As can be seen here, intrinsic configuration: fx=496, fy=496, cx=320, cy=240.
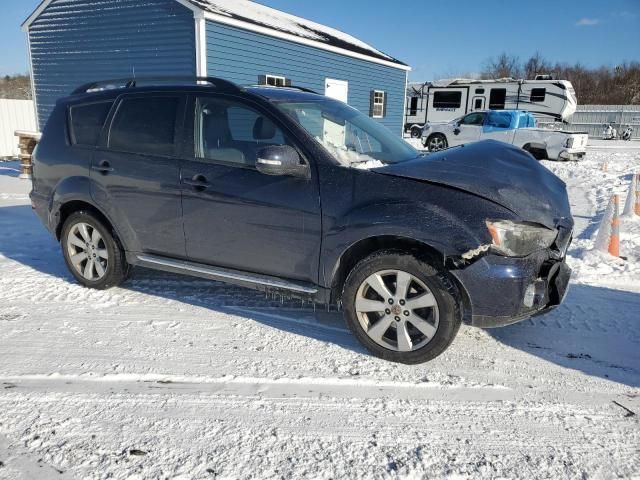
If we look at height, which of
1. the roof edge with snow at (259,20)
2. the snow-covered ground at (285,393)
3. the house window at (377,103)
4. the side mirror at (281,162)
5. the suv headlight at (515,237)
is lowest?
the snow-covered ground at (285,393)

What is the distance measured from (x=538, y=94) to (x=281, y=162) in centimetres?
2660

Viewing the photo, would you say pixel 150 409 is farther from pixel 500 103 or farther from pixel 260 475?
pixel 500 103

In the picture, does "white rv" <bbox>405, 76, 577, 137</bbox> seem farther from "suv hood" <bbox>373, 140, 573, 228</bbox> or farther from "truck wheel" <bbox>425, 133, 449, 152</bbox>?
"suv hood" <bbox>373, 140, 573, 228</bbox>

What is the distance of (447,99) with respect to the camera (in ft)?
94.7

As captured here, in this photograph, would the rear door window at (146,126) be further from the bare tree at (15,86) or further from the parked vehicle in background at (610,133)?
the bare tree at (15,86)

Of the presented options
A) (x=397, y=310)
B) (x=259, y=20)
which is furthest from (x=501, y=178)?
(x=259, y=20)

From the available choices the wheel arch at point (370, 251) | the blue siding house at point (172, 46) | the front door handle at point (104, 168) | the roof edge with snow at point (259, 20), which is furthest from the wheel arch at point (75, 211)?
the roof edge with snow at point (259, 20)

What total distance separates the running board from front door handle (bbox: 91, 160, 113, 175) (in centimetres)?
78

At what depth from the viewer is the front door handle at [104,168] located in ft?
14.1

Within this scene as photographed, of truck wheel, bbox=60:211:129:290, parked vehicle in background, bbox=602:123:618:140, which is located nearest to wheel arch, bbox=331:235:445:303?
truck wheel, bbox=60:211:129:290

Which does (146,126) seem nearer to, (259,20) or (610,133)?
(259,20)

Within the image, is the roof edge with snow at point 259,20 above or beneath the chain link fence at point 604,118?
above

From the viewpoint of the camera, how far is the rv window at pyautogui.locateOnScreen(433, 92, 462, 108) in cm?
2856

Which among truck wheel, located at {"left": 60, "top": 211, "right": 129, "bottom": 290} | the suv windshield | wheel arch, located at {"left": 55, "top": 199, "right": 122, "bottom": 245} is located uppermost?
the suv windshield
